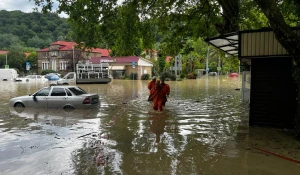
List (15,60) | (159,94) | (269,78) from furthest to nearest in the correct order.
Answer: (15,60) → (159,94) → (269,78)

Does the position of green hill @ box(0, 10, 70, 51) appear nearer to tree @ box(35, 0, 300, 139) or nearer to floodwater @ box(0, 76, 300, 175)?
tree @ box(35, 0, 300, 139)

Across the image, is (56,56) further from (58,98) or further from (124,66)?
(58,98)

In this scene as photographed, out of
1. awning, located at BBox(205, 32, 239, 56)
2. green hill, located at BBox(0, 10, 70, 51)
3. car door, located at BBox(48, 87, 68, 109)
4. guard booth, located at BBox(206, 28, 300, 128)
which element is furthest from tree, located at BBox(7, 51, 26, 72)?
guard booth, located at BBox(206, 28, 300, 128)

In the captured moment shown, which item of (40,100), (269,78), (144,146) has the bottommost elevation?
(144,146)

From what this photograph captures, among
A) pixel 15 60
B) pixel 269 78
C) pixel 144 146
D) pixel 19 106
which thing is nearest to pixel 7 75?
pixel 15 60

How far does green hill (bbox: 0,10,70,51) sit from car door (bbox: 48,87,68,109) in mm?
99101

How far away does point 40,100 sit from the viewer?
1390 cm

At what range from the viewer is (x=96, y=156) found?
21.1 ft

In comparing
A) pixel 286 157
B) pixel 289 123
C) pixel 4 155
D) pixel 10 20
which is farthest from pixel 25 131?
pixel 10 20

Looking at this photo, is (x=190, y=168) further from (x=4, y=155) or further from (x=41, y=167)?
(x=4, y=155)

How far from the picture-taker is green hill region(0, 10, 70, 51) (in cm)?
10861

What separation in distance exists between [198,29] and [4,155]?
1109 centimetres

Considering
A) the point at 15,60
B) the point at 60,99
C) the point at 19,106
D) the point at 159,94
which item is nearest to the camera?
the point at 159,94

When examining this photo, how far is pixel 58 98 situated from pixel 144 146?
7.70 m
